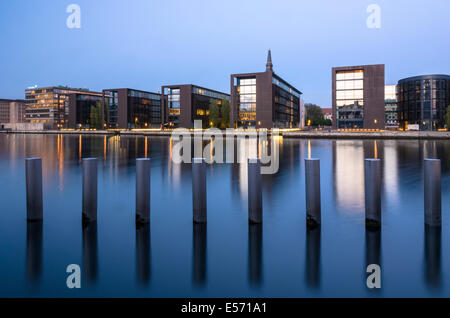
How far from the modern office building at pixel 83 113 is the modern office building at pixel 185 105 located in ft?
128

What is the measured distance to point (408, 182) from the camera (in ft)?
43.2

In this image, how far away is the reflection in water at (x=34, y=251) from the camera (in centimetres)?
510

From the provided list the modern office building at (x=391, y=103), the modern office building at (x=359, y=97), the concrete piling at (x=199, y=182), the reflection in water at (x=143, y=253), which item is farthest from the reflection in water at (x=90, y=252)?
the modern office building at (x=391, y=103)

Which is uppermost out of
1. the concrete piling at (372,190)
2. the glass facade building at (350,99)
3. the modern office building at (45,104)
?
the modern office building at (45,104)

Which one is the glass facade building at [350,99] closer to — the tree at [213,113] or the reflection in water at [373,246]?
the tree at [213,113]

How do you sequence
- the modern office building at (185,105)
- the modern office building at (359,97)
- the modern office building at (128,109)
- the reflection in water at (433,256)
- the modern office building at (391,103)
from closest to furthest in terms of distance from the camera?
the reflection in water at (433,256) → the modern office building at (359,97) → the modern office building at (185,105) → the modern office building at (391,103) → the modern office building at (128,109)

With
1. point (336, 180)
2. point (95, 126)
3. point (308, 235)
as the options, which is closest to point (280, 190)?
point (336, 180)

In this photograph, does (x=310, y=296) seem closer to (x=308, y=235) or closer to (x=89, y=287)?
(x=308, y=235)

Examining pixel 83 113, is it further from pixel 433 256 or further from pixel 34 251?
pixel 433 256

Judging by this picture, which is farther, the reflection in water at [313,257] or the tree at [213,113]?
the tree at [213,113]

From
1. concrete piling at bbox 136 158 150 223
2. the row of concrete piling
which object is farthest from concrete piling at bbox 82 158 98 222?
concrete piling at bbox 136 158 150 223

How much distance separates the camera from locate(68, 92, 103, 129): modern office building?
15025cm

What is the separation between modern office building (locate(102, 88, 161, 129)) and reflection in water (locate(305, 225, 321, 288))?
130552 mm
